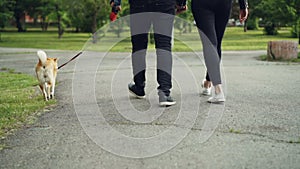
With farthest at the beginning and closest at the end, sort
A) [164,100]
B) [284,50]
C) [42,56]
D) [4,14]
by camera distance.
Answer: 1. [4,14]
2. [284,50]
3. [42,56]
4. [164,100]

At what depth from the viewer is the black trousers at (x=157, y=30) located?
4.91m

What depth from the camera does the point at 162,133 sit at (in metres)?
3.62

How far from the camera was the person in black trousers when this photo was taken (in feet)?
16.0

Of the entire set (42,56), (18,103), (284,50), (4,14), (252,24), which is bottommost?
(252,24)

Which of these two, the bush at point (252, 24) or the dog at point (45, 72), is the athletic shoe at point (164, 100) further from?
the bush at point (252, 24)

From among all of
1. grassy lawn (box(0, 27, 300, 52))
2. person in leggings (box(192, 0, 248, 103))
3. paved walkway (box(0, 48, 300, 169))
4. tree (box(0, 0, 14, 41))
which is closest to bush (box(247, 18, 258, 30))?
grassy lawn (box(0, 27, 300, 52))

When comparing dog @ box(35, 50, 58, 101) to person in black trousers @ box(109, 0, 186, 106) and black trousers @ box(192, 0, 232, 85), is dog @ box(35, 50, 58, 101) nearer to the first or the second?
person in black trousers @ box(109, 0, 186, 106)

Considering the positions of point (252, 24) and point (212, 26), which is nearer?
point (212, 26)

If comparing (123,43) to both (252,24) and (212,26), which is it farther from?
(252,24)

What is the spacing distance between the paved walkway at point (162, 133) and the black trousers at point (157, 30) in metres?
0.36

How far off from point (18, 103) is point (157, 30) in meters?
2.06

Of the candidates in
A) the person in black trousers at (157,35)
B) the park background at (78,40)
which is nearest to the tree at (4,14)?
the park background at (78,40)

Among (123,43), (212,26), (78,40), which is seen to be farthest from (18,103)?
(78,40)

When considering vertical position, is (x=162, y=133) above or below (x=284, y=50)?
above
